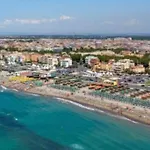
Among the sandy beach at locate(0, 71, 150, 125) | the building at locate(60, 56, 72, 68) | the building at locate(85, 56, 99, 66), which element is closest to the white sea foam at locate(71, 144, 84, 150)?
the sandy beach at locate(0, 71, 150, 125)

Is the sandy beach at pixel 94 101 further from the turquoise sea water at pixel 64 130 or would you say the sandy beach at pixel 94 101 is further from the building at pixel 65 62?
the building at pixel 65 62

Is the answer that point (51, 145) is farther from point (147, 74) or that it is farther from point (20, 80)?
point (147, 74)

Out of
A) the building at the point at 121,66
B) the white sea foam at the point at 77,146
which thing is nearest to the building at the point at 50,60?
the building at the point at 121,66

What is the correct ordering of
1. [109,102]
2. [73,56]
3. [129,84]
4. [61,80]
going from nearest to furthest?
[109,102], [129,84], [61,80], [73,56]

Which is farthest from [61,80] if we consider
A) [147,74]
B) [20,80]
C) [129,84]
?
[147,74]

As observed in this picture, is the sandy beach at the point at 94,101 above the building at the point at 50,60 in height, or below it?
below
